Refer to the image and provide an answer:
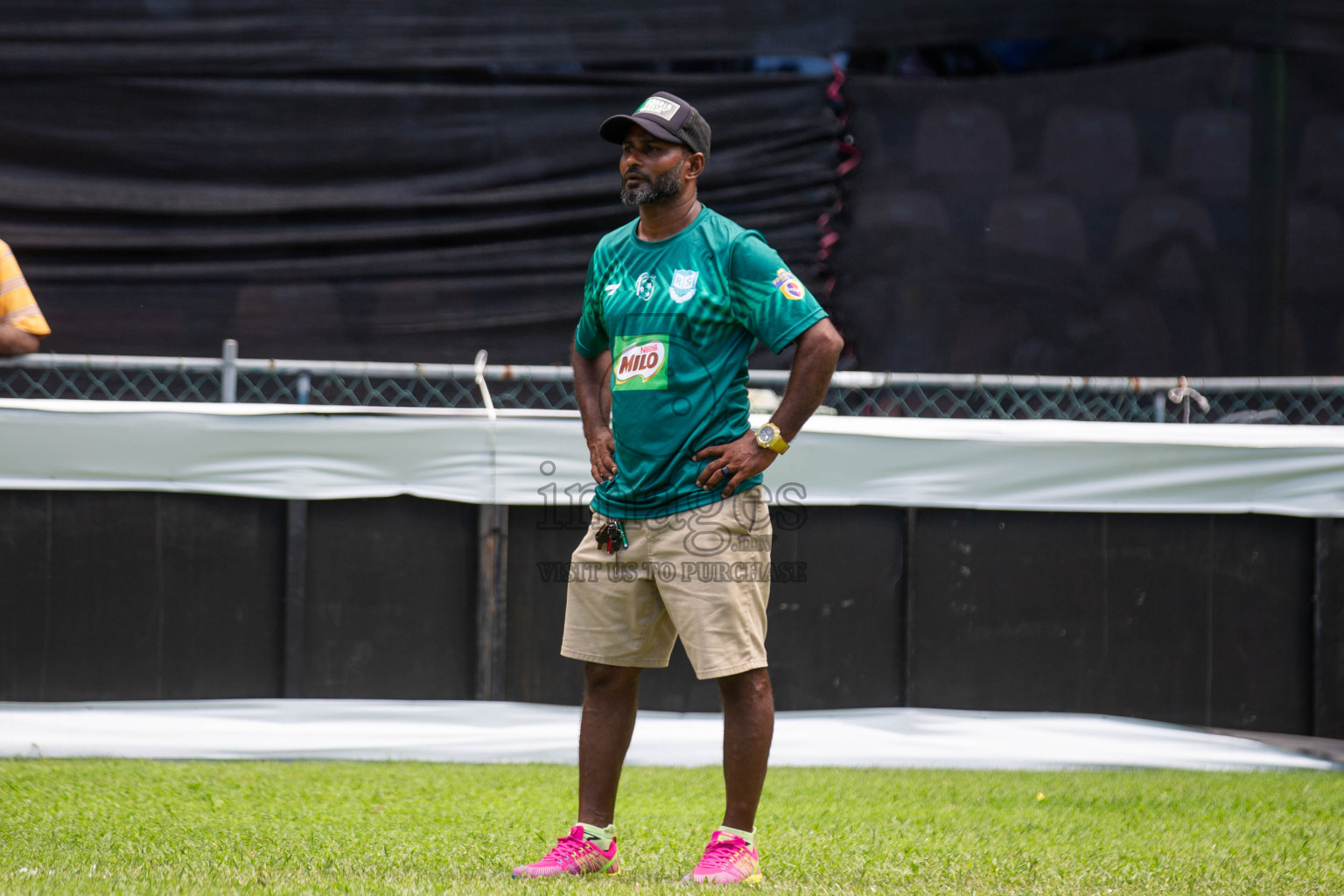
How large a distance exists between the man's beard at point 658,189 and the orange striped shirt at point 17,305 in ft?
9.15

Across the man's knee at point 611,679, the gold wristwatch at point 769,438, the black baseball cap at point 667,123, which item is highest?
the black baseball cap at point 667,123

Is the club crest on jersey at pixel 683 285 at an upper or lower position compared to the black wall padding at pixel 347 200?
lower

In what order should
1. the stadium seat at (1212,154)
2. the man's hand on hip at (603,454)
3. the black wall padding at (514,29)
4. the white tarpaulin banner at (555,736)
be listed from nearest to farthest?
the man's hand on hip at (603,454)
the white tarpaulin banner at (555,736)
the black wall padding at (514,29)
the stadium seat at (1212,154)

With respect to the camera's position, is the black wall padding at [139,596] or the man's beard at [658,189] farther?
the black wall padding at [139,596]

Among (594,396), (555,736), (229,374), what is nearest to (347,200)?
(229,374)

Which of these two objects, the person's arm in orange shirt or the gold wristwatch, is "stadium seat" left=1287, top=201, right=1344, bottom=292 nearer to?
the gold wristwatch

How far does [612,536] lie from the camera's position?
281 cm

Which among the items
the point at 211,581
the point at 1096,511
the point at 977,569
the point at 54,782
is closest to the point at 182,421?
the point at 211,581

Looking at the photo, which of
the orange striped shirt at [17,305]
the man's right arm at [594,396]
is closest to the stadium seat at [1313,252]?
the man's right arm at [594,396]

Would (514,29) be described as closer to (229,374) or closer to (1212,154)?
(229,374)

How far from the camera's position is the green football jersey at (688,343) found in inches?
108

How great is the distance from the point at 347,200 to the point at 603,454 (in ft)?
11.6

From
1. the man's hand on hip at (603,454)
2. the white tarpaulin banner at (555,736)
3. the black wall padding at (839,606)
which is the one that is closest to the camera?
the man's hand on hip at (603,454)

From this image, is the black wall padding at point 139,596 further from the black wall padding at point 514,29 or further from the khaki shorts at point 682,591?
the black wall padding at point 514,29
